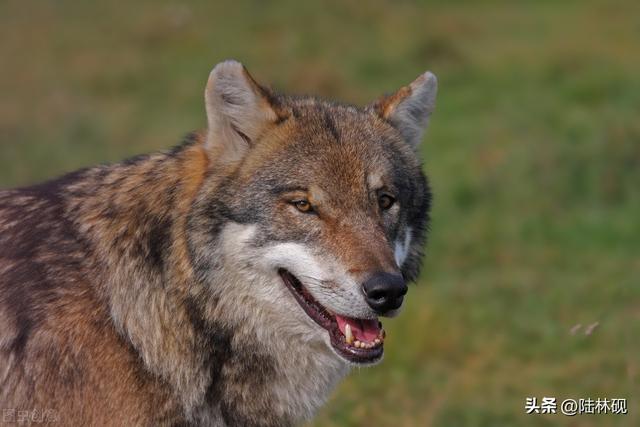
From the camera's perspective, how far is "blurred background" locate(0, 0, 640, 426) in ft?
24.2

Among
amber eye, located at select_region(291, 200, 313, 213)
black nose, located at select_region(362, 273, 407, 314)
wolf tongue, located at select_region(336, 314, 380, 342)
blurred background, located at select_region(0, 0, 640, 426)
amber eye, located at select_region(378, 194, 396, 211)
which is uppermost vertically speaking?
amber eye, located at select_region(291, 200, 313, 213)

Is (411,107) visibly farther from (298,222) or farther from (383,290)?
(383,290)

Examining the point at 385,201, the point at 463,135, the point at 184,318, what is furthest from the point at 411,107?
the point at 463,135

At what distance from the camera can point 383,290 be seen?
156 inches

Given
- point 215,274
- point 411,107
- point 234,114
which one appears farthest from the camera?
point 411,107

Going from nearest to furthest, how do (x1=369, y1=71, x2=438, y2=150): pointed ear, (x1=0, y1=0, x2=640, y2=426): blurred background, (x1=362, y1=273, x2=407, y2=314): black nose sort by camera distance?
1. (x1=362, y1=273, x2=407, y2=314): black nose
2. (x1=369, y1=71, x2=438, y2=150): pointed ear
3. (x1=0, y1=0, x2=640, y2=426): blurred background

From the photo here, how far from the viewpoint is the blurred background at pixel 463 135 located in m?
7.38

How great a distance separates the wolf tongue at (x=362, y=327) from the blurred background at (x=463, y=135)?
111cm

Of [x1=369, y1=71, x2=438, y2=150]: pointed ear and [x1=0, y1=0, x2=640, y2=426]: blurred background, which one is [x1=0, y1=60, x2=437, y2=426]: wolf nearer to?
[x1=369, y1=71, x2=438, y2=150]: pointed ear

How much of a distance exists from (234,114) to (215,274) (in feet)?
2.22

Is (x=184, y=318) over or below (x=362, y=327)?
over

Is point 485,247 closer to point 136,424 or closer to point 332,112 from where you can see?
point 332,112

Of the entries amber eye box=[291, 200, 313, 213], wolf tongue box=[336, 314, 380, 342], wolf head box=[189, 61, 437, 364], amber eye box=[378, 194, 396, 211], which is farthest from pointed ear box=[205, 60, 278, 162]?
wolf tongue box=[336, 314, 380, 342]

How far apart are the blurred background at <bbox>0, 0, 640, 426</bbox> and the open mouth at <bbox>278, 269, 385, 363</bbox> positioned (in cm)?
116
